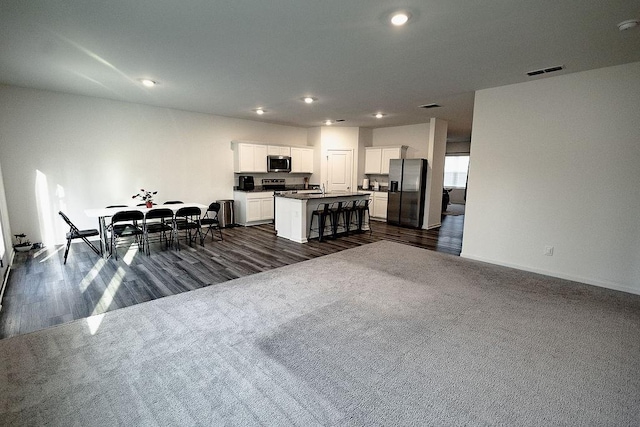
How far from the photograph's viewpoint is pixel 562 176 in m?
4.09

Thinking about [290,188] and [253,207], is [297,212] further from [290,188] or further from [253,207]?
[290,188]

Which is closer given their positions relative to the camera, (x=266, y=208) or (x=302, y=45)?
(x=302, y=45)

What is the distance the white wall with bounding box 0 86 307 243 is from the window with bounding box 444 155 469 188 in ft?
34.6

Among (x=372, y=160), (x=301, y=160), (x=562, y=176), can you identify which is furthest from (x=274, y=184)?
(x=562, y=176)

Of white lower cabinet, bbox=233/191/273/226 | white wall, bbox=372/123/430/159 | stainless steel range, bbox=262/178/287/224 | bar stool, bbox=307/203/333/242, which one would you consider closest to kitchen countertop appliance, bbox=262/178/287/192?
stainless steel range, bbox=262/178/287/224

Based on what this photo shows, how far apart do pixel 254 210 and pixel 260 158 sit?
56.2 inches

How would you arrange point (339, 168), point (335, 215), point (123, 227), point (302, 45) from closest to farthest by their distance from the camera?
point (302, 45) < point (123, 227) < point (335, 215) < point (339, 168)

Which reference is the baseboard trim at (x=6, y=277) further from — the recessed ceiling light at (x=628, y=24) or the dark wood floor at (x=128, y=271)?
the recessed ceiling light at (x=628, y=24)

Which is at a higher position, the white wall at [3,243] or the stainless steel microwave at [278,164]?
the stainless steel microwave at [278,164]

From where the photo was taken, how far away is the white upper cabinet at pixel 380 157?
8.35 meters

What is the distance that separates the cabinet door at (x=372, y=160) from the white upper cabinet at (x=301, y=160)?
1745mm

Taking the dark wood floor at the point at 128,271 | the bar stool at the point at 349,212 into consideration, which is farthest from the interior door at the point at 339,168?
the dark wood floor at the point at 128,271

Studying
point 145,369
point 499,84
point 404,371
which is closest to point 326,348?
point 404,371

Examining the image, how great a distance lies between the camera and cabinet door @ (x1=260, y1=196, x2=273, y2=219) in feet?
25.5
